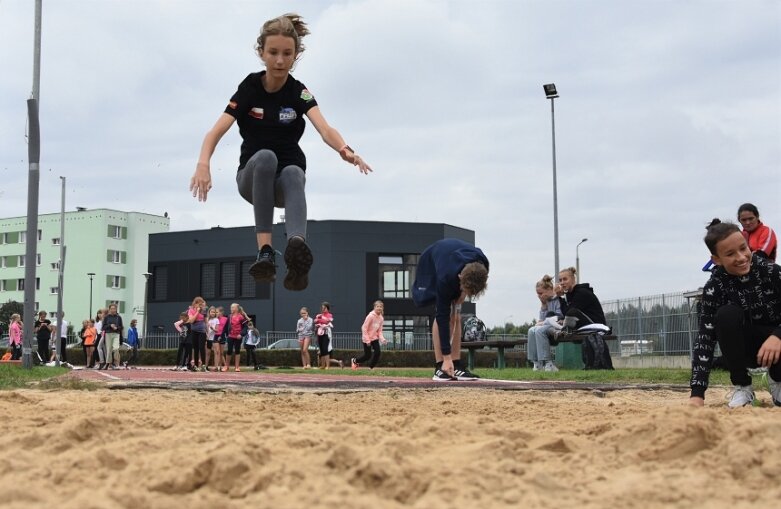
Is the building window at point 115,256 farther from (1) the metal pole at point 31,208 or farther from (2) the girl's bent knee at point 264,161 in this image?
(2) the girl's bent knee at point 264,161

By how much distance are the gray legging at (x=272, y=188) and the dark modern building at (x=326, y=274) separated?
39212 millimetres

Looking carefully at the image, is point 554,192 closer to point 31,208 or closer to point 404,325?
point 31,208

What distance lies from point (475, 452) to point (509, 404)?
3.05 m

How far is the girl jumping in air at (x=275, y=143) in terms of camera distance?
5914 mm

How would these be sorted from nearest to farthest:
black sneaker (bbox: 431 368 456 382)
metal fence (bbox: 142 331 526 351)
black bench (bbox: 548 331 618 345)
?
black sneaker (bbox: 431 368 456 382) < black bench (bbox: 548 331 618 345) < metal fence (bbox: 142 331 526 351)

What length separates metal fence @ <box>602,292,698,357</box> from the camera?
19781 mm

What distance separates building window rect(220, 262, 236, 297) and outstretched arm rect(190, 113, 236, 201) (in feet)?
146

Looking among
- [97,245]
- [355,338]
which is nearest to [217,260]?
[355,338]

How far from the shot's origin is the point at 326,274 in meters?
47.0

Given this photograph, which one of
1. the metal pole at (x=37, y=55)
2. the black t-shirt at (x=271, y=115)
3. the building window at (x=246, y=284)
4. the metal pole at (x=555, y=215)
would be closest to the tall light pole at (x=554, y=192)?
the metal pole at (x=555, y=215)

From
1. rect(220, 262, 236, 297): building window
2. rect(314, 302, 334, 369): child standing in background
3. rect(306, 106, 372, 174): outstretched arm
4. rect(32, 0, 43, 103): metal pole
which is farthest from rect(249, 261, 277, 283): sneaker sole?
rect(220, 262, 236, 297): building window

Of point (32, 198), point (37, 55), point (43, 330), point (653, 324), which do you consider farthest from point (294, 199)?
point (43, 330)

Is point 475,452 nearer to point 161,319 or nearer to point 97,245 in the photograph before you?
point 161,319

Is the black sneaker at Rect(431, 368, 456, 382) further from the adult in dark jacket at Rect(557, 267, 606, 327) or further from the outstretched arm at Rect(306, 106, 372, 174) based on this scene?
the adult in dark jacket at Rect(557, 267, 606, 327)
